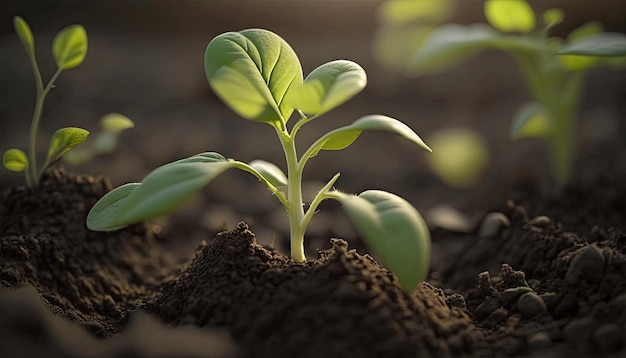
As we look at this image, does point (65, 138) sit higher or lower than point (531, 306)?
higher

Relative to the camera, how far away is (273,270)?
0.94 m

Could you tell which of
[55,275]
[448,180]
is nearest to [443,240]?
[448,180]

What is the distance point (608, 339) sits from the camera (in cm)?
81

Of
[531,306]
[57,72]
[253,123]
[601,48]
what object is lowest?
[253,123]

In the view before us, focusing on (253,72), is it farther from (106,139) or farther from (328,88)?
(106,139)

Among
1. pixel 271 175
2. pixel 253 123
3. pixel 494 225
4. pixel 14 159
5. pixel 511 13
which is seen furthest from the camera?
pixel 253 123

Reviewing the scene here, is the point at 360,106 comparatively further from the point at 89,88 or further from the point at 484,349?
the point at 484,349

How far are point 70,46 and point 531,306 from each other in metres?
0.99

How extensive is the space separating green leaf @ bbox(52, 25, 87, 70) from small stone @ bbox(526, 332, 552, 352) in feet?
3.20

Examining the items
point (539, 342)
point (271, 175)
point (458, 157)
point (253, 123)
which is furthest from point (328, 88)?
point (253, 123)

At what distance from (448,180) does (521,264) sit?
797mm

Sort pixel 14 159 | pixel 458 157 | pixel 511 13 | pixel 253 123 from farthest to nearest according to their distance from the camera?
pixel 253 123 → pixel 458 157 → pixel 511 13 → pixel 14 159

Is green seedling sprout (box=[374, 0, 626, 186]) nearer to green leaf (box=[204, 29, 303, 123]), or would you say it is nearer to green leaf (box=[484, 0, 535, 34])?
green leaf (box=[484, 0, 535, 34])

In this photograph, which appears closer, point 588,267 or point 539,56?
point 588,267
